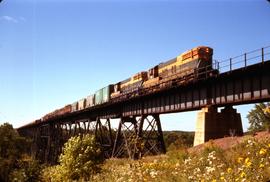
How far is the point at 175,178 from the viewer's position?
1041 cm

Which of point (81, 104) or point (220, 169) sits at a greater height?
point (81, 104)

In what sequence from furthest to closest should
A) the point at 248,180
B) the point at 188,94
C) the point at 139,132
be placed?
1. the point at 139,132
2. the point at 188,94
3. the point at 248,180

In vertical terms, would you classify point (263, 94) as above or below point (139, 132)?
above

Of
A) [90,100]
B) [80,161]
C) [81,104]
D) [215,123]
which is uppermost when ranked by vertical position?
[90,100]

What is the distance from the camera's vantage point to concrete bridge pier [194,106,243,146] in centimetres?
2292

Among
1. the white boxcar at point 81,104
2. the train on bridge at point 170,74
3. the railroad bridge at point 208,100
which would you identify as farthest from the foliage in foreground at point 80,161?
the white boxcar at point 81,104

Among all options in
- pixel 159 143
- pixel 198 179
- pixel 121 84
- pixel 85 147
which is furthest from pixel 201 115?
pixel 121 84

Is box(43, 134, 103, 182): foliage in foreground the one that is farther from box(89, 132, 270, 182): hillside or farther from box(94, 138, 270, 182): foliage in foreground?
box(94, 138, 270, 182): foliage in foreground

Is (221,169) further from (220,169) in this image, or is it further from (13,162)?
(13,162)

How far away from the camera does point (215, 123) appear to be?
23.5 meters

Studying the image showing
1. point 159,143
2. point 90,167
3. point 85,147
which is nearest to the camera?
point 90,167

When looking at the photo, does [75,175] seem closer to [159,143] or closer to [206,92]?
[206,92]

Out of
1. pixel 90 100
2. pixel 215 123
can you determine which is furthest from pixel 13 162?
pixel 215 123

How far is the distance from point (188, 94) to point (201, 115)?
343 cm
